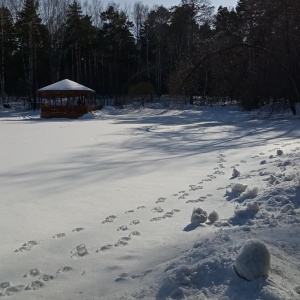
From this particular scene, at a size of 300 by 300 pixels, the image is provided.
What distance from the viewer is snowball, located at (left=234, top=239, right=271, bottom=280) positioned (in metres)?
3.04

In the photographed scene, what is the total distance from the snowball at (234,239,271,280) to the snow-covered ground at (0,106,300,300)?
21 millimetres

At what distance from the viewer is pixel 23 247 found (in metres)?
4.32

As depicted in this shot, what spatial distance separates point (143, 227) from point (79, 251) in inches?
39.9

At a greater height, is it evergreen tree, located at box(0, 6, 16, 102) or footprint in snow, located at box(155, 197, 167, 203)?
evergreen tree, located at box(0, 6, 16, 102)

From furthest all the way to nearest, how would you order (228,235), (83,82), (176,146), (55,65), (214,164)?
(83,82), (55,65), (176,146), (214,164), (228,235)

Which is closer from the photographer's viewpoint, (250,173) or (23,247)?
(23,247)

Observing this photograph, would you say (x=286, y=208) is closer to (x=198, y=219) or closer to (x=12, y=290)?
(x=198, y=219)

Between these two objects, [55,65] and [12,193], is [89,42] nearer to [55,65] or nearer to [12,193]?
[55,65]

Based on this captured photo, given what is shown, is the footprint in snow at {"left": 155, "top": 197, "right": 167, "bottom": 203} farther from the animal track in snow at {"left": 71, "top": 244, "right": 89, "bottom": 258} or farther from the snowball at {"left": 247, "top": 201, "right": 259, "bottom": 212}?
the animal track in snow at {"left": 71, "top": 244, "right": 89, "bottom": 258}

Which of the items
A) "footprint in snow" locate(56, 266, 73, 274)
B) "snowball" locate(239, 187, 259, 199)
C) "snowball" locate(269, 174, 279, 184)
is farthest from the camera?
"snowball" locate(269, 174, 279, 184)

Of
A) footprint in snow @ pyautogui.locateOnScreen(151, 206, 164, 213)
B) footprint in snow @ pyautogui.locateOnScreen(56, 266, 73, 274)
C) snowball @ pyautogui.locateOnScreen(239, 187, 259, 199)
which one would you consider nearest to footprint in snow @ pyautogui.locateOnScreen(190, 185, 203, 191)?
snowball @ pyautogui.locateOnScreen(239, 187, 259, 199)

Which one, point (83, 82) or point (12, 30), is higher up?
point (12, 30)

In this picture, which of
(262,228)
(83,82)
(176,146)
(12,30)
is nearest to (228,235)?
(262,228)

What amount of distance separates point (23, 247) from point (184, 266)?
1844 mm
